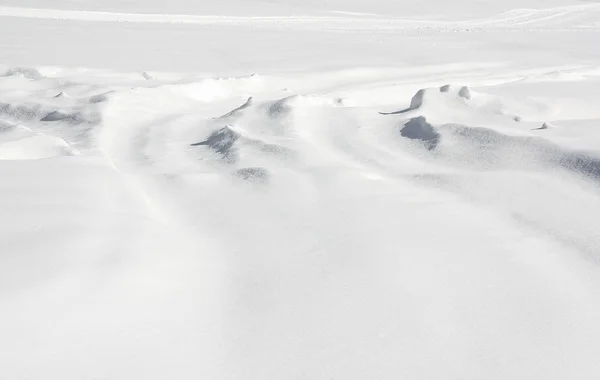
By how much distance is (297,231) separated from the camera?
6.71 ft

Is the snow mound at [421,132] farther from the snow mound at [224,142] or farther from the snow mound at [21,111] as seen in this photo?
the snow mound at [21,111]

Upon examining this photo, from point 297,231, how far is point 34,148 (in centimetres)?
128

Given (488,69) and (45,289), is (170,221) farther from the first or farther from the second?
(488,69)

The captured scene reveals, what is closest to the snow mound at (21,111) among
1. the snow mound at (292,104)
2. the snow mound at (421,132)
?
the snow mound at (292,104)

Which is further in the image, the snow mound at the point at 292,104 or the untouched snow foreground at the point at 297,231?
the snow mound at the point at 292,104

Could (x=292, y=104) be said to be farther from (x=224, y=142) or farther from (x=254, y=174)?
(x=254, y=174)

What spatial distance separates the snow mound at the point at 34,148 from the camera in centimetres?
268

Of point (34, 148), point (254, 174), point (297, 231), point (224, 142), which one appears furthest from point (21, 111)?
point (297, 231)

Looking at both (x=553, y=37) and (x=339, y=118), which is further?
(x=553, y=37)

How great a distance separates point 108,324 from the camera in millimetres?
1480

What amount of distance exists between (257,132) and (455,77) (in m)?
2.28

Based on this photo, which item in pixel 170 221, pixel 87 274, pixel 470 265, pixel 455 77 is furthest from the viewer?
pixel 455 77

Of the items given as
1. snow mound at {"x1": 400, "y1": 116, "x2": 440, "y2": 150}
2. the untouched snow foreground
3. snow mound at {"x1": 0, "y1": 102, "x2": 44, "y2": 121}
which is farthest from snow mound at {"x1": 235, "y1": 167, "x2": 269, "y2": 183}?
snow mound at {"x1": 0, "y1": 102, "x2": 44, "y2": 121}

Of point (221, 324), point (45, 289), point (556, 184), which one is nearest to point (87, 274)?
point (45, 289)
